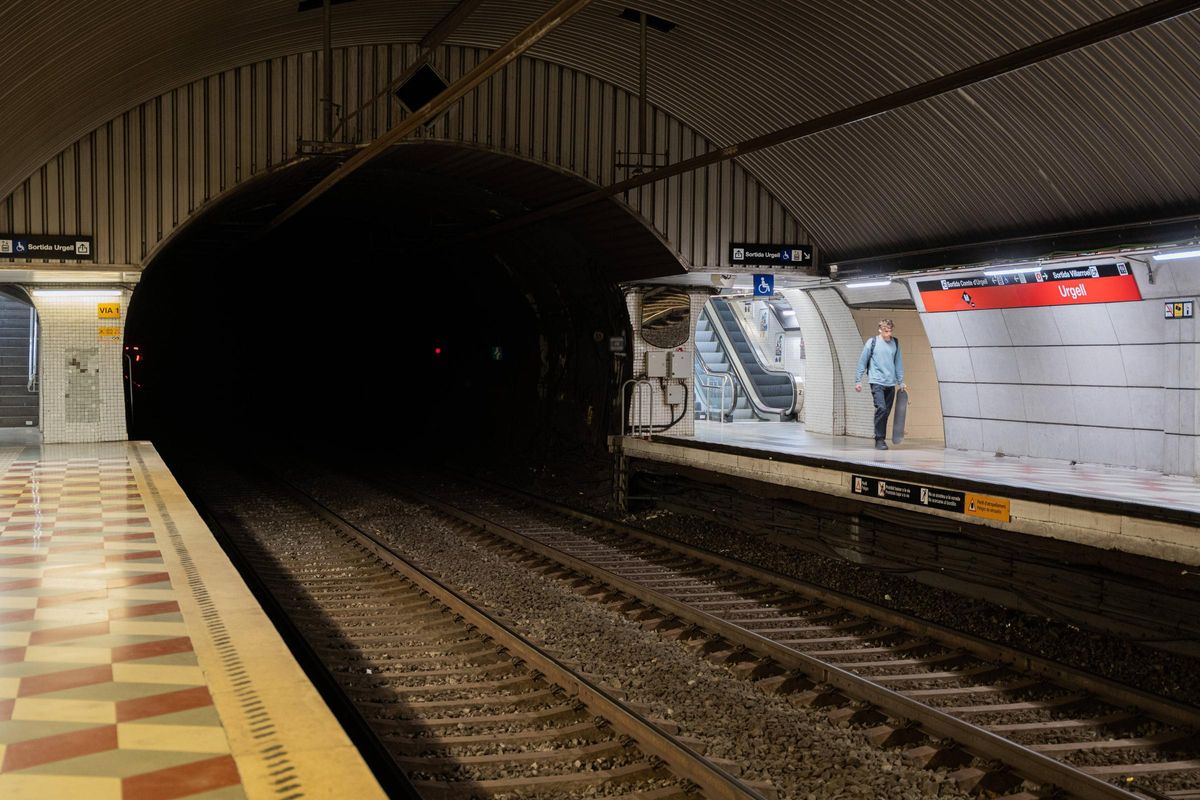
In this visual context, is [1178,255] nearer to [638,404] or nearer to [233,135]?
[638,404]

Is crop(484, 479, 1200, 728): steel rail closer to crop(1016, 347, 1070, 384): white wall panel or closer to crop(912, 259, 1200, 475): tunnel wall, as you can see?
crop(912, 259, 1200, 475): tunnel wall

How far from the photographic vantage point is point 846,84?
1174cm

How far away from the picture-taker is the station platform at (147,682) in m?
3.36

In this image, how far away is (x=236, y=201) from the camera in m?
15.6

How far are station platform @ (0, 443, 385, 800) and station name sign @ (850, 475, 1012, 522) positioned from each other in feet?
18.6

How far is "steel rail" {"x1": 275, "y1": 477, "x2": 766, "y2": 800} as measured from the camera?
479cm

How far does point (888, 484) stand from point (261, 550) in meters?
6.65

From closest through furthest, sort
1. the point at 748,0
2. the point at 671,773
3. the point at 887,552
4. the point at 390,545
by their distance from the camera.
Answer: the point at 671,773 → the point at 887,552 → the point at 748,0 → the point at 390,545

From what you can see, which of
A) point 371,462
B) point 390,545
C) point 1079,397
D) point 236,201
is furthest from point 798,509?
point 371,462

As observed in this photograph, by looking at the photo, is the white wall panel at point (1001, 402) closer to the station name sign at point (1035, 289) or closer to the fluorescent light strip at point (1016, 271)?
the station name sign at point (1035, 289)

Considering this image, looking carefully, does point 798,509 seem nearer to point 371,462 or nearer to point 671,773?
point 671,773

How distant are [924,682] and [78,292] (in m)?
13.4

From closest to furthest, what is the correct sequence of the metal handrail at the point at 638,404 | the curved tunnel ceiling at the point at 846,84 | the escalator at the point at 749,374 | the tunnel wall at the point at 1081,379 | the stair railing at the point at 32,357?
the curved tunnel ceiling at the point at 846,84
the tunnel wall at the point at 1081,379
the metal handrail at the point at 638,404
the stair railing at the point at 32,357
the escalator at the point at 749,374

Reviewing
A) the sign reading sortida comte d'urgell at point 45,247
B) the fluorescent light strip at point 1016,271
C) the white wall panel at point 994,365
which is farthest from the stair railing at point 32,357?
the fluorescent light strip at point 1016,271
